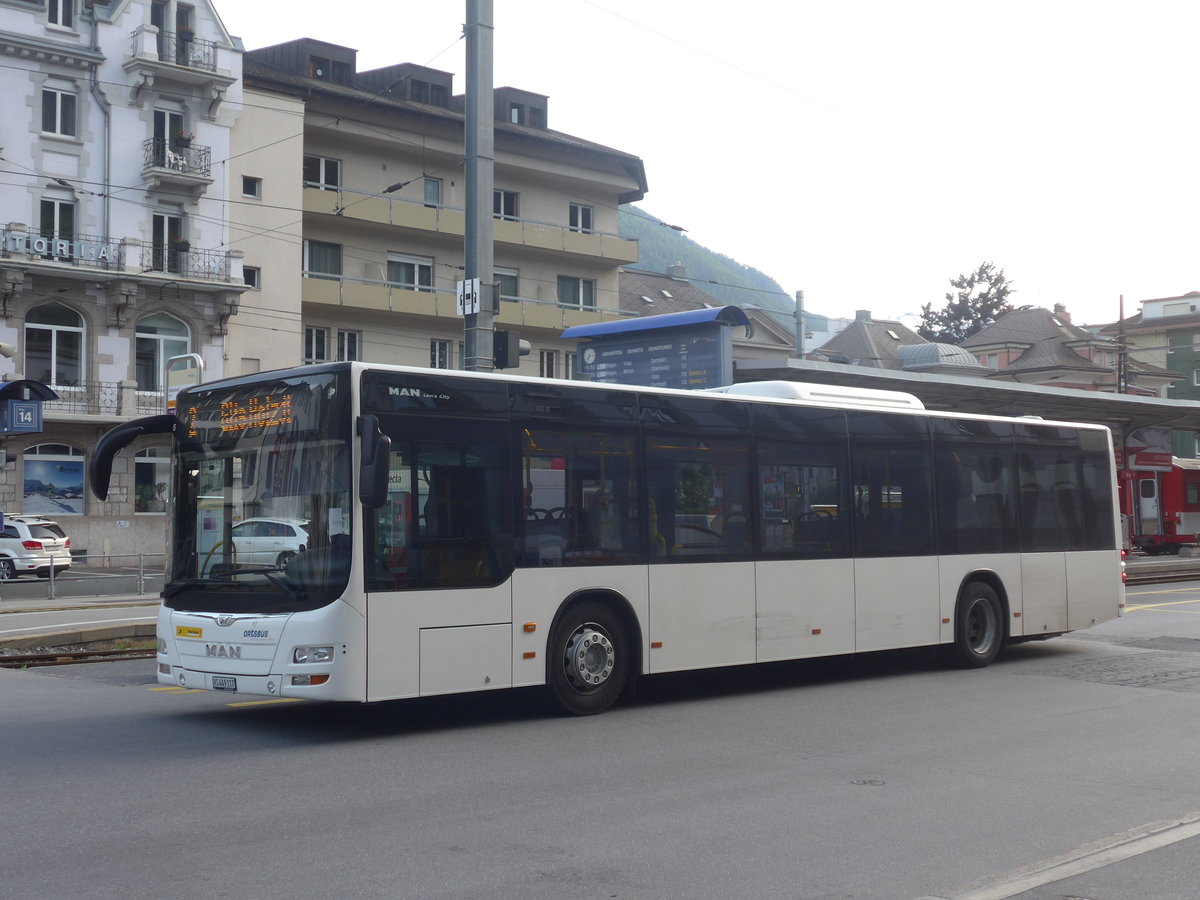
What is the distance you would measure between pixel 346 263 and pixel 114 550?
12614 millimetres

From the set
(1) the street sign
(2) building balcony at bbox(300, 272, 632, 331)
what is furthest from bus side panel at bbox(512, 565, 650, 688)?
(2) building balcony at bbox(300, 272, 632, 331)

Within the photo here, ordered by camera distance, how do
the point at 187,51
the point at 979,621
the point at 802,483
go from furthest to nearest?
the point at 187,51, the point at 979,621, the point at 802,483

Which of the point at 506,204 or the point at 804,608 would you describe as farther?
the point at 506,204

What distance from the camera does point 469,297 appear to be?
15.4 meters

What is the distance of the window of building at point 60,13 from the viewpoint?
39594 mm

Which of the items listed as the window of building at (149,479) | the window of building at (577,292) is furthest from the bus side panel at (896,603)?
the window of building at (577,292)

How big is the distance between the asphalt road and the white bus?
0.61 m

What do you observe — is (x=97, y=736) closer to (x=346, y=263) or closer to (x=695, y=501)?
(x=695, y=501)

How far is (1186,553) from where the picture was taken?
5125 cm

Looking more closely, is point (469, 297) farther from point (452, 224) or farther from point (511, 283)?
point (511, 283)

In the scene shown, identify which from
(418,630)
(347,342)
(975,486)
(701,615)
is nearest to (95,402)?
(347,342)

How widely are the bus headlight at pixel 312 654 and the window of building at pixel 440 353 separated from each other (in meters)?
39.6

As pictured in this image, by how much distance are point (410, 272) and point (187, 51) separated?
34.6 feet

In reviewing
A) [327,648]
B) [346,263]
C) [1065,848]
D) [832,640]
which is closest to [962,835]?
[1065,848]
